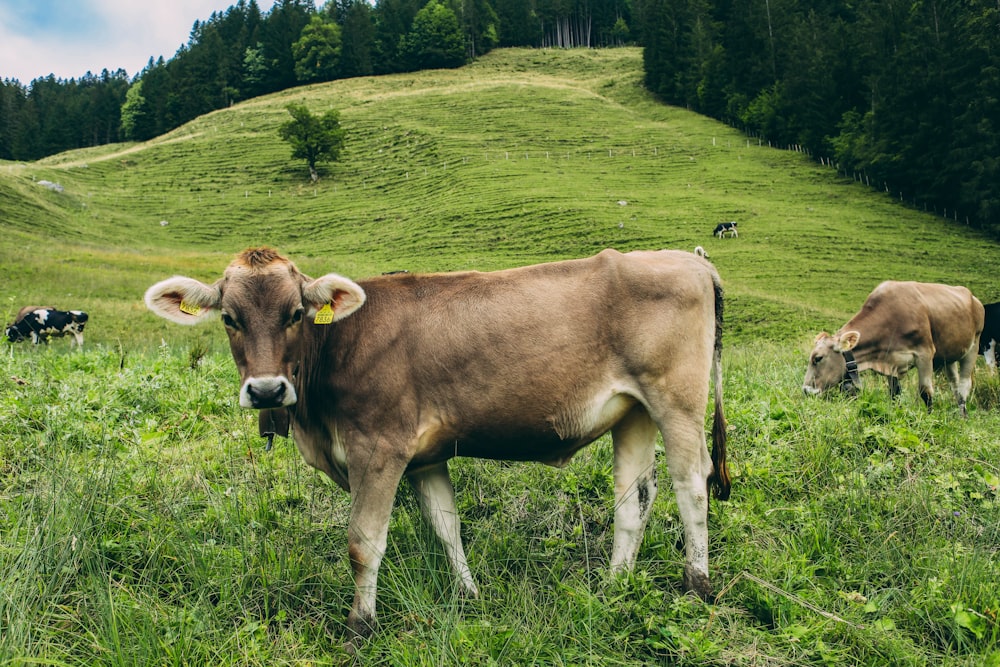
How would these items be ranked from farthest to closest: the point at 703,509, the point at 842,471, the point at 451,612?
the point at 842,471, the point at 703,509, the point at 451,612

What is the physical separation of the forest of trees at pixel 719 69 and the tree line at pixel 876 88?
125mm

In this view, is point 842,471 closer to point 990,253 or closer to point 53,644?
point 53,644

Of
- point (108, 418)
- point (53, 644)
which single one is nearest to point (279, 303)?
point (53, 644)

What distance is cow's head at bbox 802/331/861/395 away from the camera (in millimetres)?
10859

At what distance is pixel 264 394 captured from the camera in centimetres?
386

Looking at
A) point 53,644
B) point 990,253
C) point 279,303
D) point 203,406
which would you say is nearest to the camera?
point 53,644

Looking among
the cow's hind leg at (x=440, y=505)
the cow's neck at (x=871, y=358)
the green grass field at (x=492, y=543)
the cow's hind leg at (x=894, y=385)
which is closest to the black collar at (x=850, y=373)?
the cow's neck at (x=871, y=358)

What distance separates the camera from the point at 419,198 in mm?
54656

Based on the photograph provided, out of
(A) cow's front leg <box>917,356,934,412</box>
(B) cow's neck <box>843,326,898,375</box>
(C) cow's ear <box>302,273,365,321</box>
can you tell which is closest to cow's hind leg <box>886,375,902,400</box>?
(B) cow's neck <box>843,326,898,375</box>

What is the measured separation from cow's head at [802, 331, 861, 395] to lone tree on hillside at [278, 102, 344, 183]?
5972 centimetres

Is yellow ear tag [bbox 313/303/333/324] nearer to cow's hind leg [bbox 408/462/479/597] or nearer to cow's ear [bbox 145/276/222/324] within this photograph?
cow's ear [bbox 145/276/222/324]

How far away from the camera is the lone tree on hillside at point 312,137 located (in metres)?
64.6

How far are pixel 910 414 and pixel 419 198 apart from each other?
49740 millimetres

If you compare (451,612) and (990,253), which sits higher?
(451,612)
